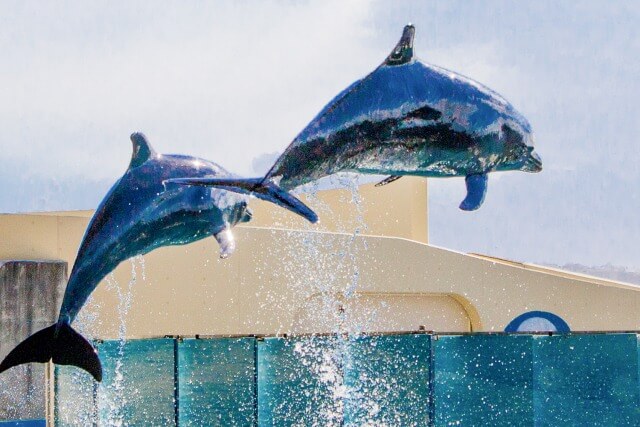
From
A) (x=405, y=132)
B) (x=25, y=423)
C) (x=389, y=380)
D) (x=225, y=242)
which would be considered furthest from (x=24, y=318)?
(x=405, y=132)

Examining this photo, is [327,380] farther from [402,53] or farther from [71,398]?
[402,53]

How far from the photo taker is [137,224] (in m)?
5.14

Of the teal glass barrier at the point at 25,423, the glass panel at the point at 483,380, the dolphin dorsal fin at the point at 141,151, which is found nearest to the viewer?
the dolphin dorsal fin at the point at 141,151

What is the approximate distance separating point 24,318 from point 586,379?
5078 mm

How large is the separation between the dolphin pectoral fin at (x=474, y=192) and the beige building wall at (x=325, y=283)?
414cm

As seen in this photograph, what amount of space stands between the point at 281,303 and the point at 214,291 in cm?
91

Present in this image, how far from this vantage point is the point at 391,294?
1230cm

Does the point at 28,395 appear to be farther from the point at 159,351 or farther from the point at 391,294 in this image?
the point at 391,294

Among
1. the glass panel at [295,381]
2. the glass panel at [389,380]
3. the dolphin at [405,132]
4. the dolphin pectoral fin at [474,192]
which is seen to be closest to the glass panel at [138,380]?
the glass panel at [295,381]

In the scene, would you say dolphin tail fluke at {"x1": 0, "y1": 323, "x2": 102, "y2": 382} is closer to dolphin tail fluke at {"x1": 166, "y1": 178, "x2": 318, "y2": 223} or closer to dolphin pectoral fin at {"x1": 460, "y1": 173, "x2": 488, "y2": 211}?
dolphin tail fluke at {"x1": 166, "y1": 178, "x2": 318, "y2": 223}

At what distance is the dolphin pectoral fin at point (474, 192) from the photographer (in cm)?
461

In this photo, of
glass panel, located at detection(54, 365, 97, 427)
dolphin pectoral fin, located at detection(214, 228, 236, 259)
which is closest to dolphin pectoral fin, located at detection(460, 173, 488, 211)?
dolphin pectoral fin, located at detection(214, 228, 236, 259)

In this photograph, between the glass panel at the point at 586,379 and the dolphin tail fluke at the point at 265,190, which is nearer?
the dolphin tail fluke at the point at 265,190

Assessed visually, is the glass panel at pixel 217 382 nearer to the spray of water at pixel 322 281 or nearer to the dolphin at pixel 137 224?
the dolphin at pixel 137 224
